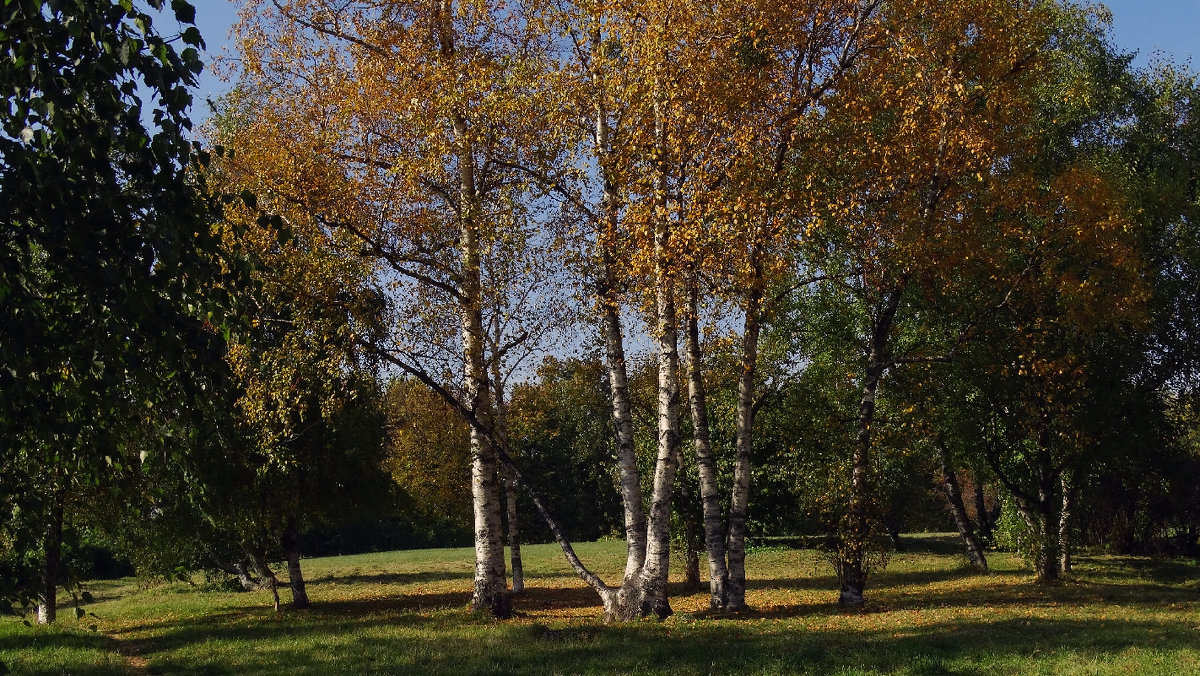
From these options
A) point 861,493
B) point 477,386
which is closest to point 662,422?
point 477,386

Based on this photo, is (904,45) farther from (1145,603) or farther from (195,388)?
(195,388)

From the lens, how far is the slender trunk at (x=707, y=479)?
18781 mm

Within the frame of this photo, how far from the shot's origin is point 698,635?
47.7ft

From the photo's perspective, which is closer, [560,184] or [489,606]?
[560,184]

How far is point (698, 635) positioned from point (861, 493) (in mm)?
6693

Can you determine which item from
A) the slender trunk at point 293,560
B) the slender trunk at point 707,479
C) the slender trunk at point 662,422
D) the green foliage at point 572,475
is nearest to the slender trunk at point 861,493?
the slender trunk at point 707,479

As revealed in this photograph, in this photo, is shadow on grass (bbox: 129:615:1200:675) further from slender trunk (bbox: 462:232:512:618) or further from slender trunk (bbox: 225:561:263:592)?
slender trunk (bbox: 225:561:263:592)

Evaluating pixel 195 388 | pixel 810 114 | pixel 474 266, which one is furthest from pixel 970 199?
pixel 195 388

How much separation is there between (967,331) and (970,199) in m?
2.90

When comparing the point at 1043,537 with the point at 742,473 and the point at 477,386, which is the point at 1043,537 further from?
the point at 477,386

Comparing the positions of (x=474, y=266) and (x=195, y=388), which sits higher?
(x=474, y=266)

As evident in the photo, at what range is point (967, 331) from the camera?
20.4 m

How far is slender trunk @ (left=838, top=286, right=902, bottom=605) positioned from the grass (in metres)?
0.86

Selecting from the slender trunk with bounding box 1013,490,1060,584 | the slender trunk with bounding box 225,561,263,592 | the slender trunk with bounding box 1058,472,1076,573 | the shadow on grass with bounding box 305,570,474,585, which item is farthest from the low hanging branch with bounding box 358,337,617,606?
the shadow on grass with bounding box 305,570,474,585
